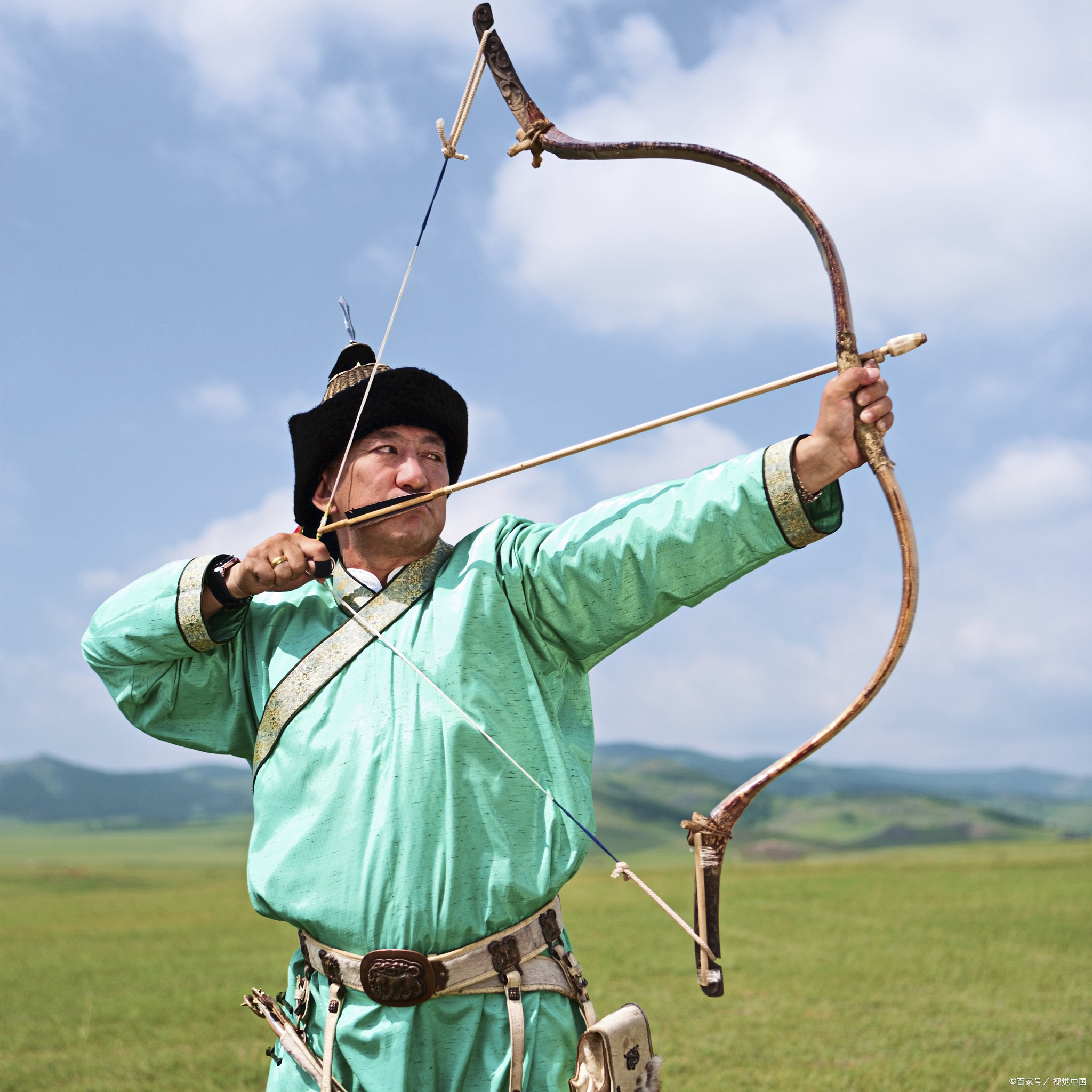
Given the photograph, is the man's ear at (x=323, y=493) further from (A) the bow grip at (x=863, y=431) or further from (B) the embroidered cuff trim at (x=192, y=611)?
(A) the bow grip at (x=863, y=431)

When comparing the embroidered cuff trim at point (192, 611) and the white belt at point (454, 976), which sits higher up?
the embroidered cuff trim at point (192, 611)

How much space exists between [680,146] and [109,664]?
1.98m

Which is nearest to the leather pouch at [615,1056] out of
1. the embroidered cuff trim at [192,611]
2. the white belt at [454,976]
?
the white belt at [454,976]

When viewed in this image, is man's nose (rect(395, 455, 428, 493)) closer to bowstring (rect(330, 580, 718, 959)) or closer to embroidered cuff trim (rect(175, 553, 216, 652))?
bowstring (rect(330, 580, 718, 959))

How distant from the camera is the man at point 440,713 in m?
2.29

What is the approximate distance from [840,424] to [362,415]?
1313 millimetres

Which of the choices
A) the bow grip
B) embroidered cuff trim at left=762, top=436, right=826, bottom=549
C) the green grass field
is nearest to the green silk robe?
embroidered cuff trim at left=762, top=436, right=826, bottom=549

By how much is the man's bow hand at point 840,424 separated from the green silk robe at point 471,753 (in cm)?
4

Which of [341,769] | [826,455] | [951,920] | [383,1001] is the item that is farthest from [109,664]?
[951,920]

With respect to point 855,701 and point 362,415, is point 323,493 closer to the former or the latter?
point 362,415

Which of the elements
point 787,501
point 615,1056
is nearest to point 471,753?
point 615,1056

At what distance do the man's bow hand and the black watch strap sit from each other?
1.40 metres

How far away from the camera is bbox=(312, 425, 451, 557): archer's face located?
8.75 ft

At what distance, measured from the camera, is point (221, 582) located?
264 cm
